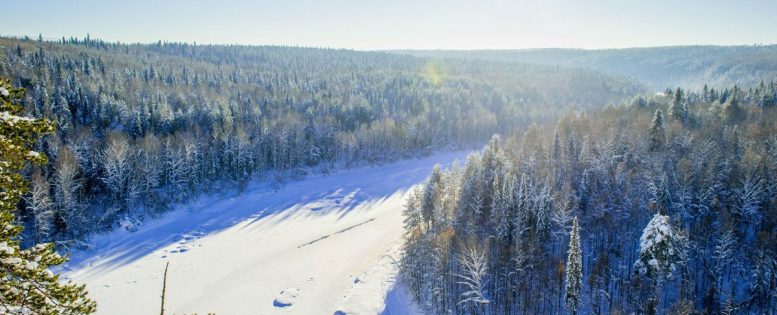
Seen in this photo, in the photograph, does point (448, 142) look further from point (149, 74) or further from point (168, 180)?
point (149, 74)

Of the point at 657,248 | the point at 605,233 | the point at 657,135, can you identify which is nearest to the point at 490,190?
the point at 605,233

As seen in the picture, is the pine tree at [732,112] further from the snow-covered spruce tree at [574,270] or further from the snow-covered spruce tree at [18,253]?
the snow-covered spruce tree at [18,253]

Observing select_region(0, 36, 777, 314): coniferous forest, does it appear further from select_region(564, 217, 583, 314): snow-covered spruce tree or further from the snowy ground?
the snowy ground

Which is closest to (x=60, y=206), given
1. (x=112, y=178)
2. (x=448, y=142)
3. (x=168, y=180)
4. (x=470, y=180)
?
(x=112, y=178)

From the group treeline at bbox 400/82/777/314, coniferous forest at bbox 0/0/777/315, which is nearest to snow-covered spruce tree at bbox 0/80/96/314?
coniferous forest at bbox 0/0/777/315

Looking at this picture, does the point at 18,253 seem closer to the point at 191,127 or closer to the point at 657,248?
the point at 657,248

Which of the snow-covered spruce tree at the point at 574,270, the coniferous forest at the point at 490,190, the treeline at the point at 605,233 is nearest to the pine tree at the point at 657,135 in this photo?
the coniferous forest at the point at 490,190
